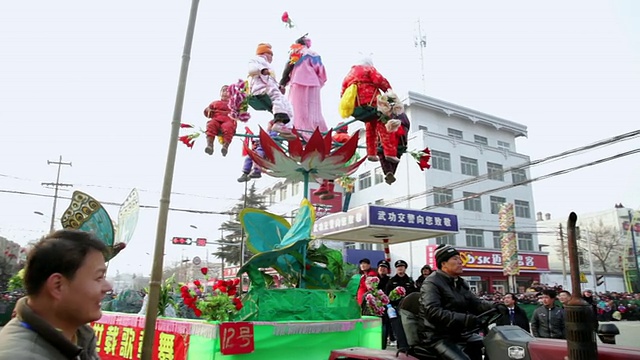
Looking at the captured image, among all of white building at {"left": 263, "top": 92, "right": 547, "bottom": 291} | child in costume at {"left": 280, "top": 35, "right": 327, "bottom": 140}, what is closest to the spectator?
child in costume at {"left": 280, "top": 35, "right": 327, "bottom": 140}

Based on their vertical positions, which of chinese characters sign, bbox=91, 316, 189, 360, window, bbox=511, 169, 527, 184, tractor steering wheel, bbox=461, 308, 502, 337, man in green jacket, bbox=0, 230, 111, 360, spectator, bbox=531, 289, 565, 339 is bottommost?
chinese characters sign, bbox=91, 316, 189, 360

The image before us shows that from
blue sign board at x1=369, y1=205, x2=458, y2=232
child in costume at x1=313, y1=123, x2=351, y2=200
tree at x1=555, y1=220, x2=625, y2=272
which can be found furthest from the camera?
tree at x1=555, y1=220, x2=625, y2=272

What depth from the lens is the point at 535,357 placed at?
3.06 metres

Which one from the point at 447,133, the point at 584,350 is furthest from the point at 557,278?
the point at 584,350

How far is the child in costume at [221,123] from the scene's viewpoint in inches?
258

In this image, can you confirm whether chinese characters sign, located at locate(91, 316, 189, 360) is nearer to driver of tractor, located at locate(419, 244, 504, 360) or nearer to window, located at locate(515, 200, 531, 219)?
driver of tractor, located at locate(419, 244, 504, 360)

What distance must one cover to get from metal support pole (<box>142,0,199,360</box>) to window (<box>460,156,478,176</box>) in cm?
2789

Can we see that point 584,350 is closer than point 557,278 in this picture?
Yes

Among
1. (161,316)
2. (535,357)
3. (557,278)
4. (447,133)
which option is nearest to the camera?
(535,357)

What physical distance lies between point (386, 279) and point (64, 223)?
17.4 ft

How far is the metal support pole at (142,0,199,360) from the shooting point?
306 centimetres

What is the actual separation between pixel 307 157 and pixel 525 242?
2840 centimetres

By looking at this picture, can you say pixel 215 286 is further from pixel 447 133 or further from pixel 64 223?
pixel 447 133

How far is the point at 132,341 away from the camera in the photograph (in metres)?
6.32
